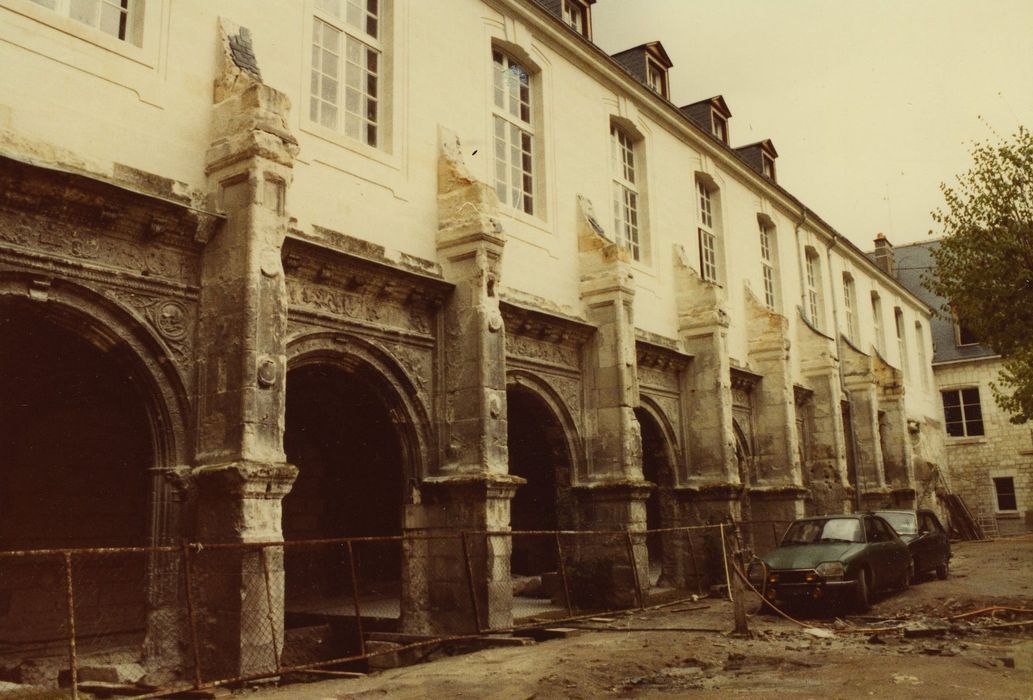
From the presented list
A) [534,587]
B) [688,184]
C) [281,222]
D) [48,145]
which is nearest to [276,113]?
[281,222]

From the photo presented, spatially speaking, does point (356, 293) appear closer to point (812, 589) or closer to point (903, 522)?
point (812, 589)

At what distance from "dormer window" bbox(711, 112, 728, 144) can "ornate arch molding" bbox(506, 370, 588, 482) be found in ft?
35.0

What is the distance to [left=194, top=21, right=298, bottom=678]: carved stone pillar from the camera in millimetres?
7812

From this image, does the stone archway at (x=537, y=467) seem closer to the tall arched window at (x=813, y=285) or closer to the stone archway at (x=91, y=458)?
the stone archway at (x=91, y=458)

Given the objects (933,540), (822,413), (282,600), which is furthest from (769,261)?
(282,600)

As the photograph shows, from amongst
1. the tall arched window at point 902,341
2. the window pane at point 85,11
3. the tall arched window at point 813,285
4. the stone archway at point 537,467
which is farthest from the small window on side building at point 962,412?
the window pane at point 85,11

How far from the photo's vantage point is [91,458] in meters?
10.6

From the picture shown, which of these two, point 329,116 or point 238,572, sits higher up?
point 329,116

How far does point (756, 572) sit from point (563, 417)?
355cm

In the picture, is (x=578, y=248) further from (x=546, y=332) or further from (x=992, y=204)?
(x=992, y=204)

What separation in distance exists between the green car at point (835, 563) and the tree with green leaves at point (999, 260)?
6423 mm

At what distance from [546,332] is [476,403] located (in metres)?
2.72

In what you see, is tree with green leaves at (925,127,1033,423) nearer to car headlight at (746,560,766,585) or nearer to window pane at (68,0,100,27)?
car headlight at (746,560,766,585)

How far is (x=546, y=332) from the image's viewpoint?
13.2 metres
